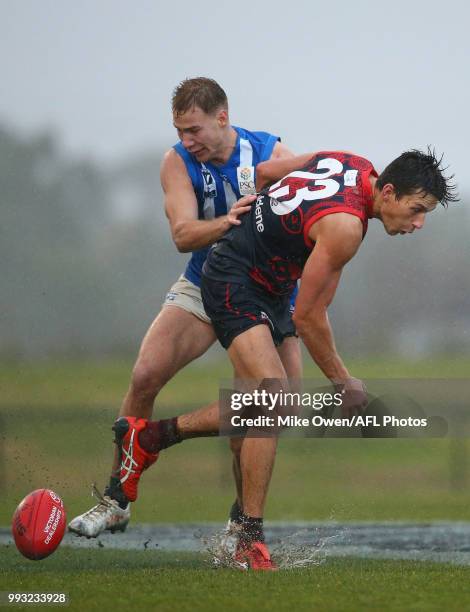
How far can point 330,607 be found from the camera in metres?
4.69

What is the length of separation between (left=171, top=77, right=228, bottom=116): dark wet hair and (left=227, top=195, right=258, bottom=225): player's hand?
668 mm

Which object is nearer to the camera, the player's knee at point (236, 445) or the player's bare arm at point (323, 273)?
the player's bare arm at point (323, 273)

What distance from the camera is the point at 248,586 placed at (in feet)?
17.0

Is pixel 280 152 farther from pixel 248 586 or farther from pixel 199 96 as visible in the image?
pixel 248 586

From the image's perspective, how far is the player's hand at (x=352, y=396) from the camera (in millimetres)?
5789

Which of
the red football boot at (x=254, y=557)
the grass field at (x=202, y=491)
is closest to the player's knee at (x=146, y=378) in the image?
the grass field at (x=202, y=491)

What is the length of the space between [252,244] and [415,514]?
601cm

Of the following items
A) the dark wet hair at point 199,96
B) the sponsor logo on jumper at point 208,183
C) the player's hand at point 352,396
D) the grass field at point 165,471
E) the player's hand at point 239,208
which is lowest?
the grass field at point 165,471

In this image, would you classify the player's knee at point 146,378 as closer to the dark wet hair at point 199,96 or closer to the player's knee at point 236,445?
the player's knee at point 236,445

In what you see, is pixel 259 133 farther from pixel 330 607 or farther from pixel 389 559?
pixel 330 607

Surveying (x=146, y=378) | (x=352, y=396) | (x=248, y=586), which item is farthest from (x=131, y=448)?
(x=248, y=586)

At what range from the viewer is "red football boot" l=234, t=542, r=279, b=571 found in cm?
577

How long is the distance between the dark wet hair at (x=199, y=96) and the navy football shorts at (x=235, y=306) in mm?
935

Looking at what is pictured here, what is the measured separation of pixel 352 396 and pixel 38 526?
1565mm
